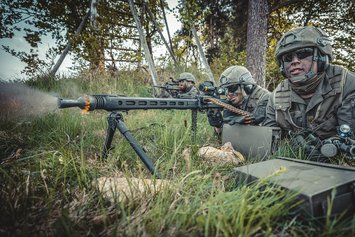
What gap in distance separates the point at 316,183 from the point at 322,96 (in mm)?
1752

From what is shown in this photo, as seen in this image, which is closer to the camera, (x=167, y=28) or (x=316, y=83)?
(x=316, y=83)

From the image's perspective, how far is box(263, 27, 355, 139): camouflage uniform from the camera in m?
2.41

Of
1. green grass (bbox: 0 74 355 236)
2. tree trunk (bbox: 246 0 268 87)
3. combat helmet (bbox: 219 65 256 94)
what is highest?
tree trunk (bbox: 246 0 268 87)

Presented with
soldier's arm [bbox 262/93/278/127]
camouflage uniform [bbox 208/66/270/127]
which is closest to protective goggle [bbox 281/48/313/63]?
soldier's arm [bbox 262/93/278/127]

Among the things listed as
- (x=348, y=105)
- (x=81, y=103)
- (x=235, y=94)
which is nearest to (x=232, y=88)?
(x=235, y=94)

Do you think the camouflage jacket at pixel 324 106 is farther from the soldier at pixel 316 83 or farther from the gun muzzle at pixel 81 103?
the gun muzzle at pixel 81 103

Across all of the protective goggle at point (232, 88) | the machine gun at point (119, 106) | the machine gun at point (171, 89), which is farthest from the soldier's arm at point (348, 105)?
the machine gun at point (171, 89)

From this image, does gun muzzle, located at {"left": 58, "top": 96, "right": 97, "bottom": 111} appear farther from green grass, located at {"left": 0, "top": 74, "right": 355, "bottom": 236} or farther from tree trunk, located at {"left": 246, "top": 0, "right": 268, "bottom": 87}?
tree trunk, located at {"left": 246, "top": 0, "right": 268, "bottom": 87}

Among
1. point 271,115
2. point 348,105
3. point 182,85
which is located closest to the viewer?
point 348,105

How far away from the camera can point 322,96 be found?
2.52 metres

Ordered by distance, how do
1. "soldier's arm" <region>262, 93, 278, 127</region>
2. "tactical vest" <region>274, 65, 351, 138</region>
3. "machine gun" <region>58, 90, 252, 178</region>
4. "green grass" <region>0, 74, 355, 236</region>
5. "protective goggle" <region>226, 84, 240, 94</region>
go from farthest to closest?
"protective goggle" <region>226, 84, 240, 94</region> → "soldier's arm" <region>262, 93, 278, 127</region> → "tactical vest" <region>274, 65, 351, 138</region> → "machine gun" <region>58, 90, 252, 178</region> → "green grass" <region>0, 74, 355, 236</region>

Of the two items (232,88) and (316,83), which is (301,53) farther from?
(232,88)

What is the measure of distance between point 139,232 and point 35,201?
76cm

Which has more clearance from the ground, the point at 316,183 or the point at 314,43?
the point at 314,43
